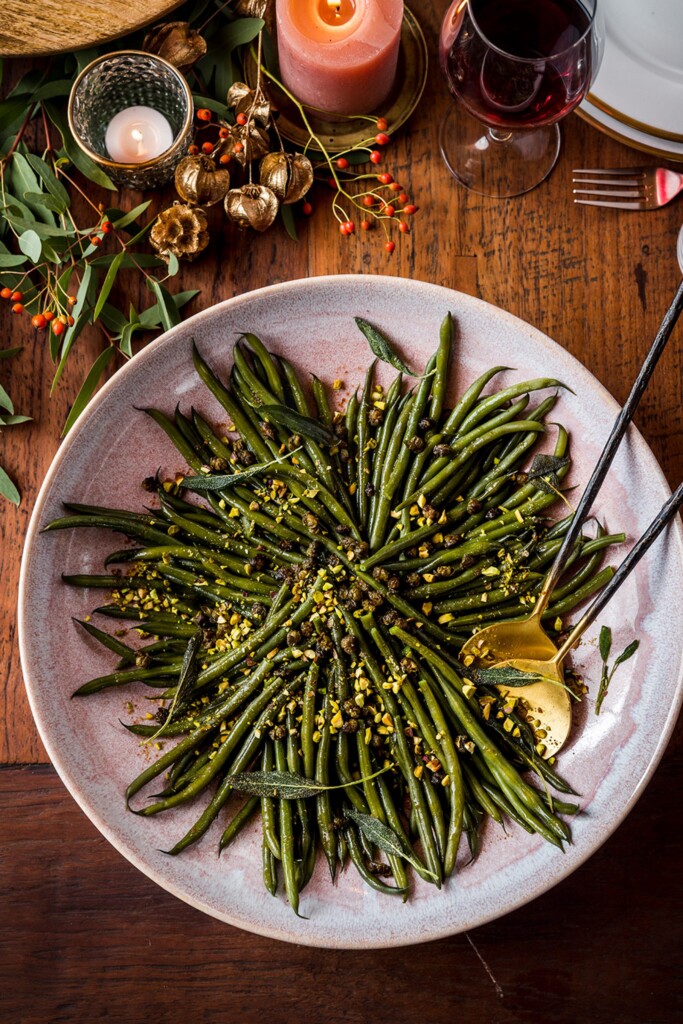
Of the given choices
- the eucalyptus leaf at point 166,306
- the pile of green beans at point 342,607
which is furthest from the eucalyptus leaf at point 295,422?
the eucalyptus leaf at point 166,306

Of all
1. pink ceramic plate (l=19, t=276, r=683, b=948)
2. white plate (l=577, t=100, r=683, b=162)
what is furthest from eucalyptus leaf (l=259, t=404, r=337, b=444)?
white plate (l=577, t=100, r=683, b=162)

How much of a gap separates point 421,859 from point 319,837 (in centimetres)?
20

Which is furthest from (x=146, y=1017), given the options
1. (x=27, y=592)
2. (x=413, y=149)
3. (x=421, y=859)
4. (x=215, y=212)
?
(x=413, y=149)

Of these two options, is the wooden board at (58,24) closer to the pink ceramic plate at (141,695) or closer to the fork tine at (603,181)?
the pink ceramic plate at (141,695)

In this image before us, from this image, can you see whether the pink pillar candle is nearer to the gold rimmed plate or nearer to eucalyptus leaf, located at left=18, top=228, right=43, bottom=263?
the gold rimmed plate

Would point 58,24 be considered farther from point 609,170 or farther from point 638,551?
point 638,551

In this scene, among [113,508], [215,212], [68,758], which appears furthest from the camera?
[215,212]

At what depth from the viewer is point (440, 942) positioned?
70.4 inches

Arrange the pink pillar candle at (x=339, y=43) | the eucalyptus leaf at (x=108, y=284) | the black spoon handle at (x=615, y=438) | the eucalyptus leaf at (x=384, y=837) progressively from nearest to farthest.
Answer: the black spoon handle at (x=615, y=438), the eucalyptus leaf at (x=384, y=837), the pink pillar candle at (x=339, y=43), the eucalyptus leaf at (x=108, y=284)

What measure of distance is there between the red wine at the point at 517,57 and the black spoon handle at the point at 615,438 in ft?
1.35

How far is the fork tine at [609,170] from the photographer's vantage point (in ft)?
6.01

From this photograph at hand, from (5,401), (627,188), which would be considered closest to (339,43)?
(627,188)

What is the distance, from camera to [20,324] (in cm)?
188

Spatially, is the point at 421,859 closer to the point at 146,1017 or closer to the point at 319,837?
the point at 319,837
